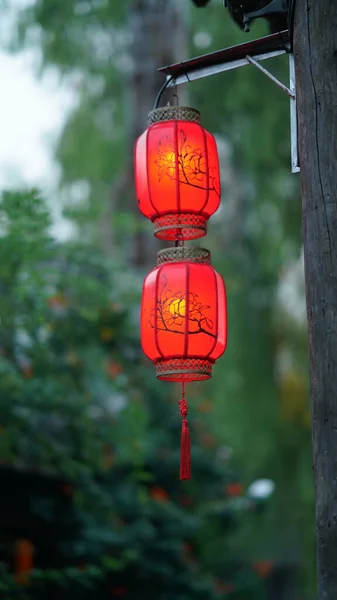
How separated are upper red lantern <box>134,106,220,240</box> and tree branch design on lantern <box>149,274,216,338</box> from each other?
287mm

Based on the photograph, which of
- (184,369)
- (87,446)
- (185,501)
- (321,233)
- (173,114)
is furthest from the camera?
(185,501)

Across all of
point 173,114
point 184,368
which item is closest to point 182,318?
point 184,368

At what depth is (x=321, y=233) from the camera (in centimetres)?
341

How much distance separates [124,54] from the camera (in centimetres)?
1336

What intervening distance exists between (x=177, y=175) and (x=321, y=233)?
3.67 ft

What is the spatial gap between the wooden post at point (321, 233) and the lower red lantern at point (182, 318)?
0.89 metres

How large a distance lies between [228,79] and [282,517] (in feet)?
19.4

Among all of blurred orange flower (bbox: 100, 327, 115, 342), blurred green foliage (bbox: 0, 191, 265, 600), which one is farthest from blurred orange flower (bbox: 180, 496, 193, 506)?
blurred orange flower (bbox: 100, 327, 115, 342)

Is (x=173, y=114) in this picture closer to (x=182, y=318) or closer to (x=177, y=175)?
(x=177, y=175)

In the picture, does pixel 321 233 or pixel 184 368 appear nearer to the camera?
pixel 321 233

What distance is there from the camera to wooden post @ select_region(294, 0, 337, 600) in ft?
10.7

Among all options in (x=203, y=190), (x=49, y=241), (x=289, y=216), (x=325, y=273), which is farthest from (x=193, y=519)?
(x=325, y=273)

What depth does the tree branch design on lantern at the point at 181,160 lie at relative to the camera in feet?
14.3

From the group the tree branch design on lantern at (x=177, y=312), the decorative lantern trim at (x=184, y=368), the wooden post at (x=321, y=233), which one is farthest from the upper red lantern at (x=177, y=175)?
the wooden post at (x=321, y=233)
